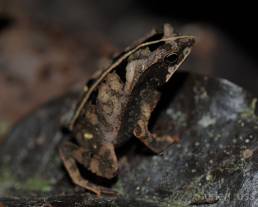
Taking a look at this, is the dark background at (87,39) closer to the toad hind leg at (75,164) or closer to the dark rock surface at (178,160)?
the dark rock surface at (178,160)

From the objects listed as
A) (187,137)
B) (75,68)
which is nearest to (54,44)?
(75,68)

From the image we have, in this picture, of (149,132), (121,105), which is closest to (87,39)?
(121,105)

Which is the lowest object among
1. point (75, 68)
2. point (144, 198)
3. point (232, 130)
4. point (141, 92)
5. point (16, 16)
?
point (144, 198)

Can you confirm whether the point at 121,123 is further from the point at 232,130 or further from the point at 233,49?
the point at 233,49

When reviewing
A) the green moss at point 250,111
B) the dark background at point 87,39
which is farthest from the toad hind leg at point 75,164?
the green moss at point 250,111

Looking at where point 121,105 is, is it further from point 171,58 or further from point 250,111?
point 250,111

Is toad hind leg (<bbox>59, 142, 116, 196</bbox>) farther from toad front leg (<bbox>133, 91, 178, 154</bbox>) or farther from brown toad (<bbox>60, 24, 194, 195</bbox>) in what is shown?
toad front leg (<bbox>133, 91, 178, 154</bbox>)

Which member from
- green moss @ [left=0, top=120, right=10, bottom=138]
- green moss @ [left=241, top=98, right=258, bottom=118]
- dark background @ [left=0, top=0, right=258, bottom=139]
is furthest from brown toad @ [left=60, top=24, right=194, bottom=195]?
green moss @ [left=0, top=120, right=10, bottom=138]
